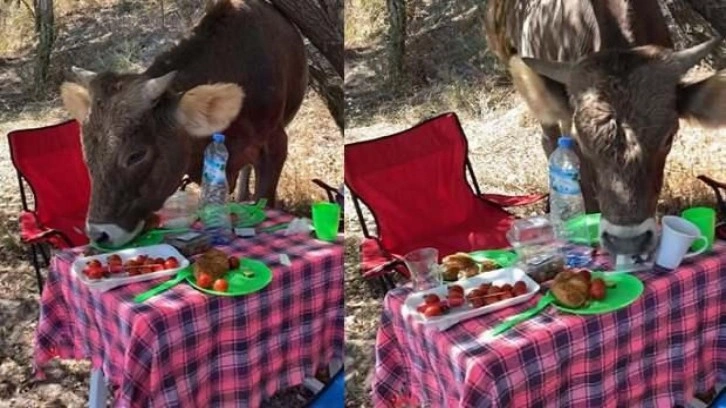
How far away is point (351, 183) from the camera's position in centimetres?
351

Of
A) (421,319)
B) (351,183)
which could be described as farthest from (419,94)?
(421,319)

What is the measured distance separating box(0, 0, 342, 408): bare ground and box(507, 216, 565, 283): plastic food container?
61.1 inches

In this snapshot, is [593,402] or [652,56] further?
[652,56]

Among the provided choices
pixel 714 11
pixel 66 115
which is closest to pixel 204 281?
pixel 66 115

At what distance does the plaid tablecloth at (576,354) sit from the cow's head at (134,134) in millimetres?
1067

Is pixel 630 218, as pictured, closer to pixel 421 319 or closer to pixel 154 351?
pixel 421 319

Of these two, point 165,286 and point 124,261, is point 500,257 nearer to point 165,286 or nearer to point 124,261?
point 165,286

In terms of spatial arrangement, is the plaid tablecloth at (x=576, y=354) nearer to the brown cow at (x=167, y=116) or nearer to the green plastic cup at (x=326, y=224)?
the green plastic cup at (x=326, y=224)

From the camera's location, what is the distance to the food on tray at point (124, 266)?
2.59 meters

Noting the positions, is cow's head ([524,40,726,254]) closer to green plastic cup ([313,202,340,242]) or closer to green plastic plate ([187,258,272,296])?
green plastic cup ([313,202,340,242])

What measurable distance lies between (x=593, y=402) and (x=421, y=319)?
1.66ft

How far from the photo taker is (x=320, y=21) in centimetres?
403

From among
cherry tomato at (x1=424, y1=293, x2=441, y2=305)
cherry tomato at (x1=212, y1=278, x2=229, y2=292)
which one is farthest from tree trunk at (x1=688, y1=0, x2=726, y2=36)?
cherry tomato at (x1=212, y1=278, x2=229, y2=292)

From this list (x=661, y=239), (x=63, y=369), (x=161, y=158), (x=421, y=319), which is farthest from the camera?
(x=63, y=369)
